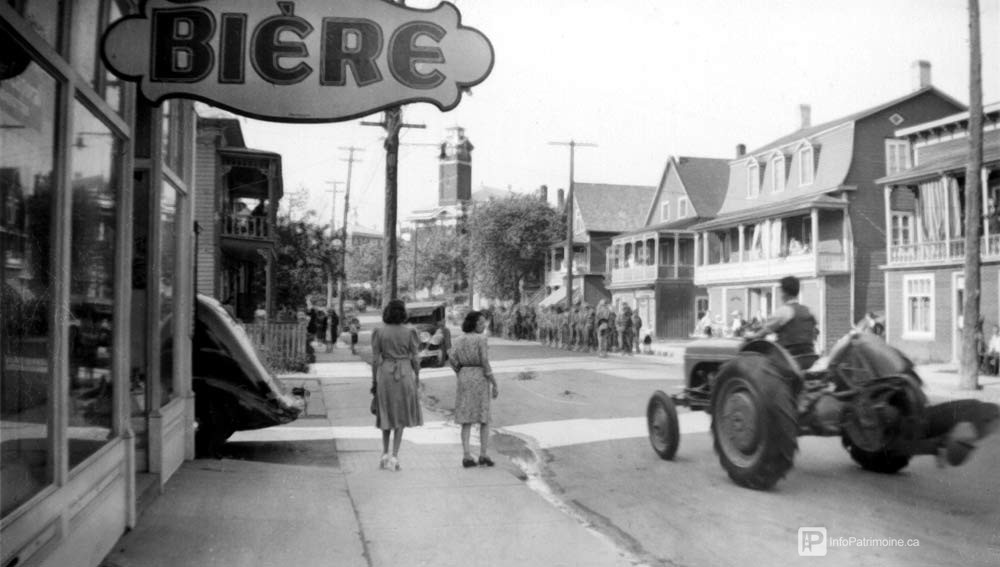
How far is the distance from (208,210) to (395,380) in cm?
1946

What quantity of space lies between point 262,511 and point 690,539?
10.3ft

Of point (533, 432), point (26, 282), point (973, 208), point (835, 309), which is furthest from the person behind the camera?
point (835, 309)

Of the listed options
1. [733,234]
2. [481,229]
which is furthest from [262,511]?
[481,229]

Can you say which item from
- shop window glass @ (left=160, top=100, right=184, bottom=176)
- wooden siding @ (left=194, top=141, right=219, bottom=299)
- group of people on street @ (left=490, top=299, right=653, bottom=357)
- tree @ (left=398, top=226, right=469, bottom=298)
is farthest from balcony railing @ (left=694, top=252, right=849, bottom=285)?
tree @ (left=398, top=226, right=469, bottom=298)

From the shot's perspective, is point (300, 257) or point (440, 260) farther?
point (440, 260)

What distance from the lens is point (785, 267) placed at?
20156 mm

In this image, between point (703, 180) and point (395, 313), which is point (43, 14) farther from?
point (703, 180)

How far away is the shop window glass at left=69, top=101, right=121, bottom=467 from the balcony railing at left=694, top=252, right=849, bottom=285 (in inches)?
593

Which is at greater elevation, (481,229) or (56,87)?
(481,229)

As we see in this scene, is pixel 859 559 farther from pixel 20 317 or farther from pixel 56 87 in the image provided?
pixel 56 87

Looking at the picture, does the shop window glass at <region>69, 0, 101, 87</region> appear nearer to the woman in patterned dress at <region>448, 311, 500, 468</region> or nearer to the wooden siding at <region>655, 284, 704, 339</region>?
the woman in patterned dress at <region>448, 311, 500, 468</region>

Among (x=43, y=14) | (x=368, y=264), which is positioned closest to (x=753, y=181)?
(x=43, y=14)

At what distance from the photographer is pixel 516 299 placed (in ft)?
203

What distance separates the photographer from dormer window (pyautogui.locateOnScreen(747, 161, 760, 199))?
2876cm
